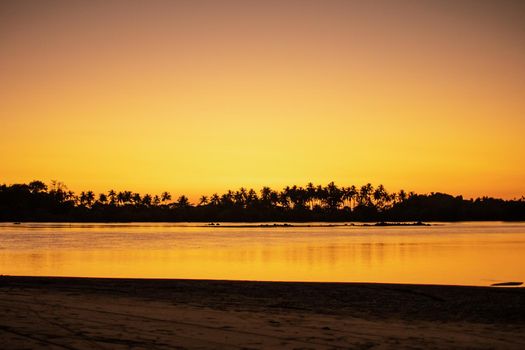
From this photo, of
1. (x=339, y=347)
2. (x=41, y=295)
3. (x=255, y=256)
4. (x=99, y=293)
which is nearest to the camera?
(x=339, y=347)

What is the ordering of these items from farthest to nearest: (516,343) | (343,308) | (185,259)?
(185,259)
(343,308)
(516,343)

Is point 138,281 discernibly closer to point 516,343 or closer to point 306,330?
Answer: point 306,330

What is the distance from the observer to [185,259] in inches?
1934

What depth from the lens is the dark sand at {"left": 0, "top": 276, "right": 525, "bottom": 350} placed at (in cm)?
1146

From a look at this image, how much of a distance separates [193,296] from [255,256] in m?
33.6

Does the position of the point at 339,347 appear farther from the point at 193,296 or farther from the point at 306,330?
the point at 193,296

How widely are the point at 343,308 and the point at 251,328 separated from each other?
499 cm

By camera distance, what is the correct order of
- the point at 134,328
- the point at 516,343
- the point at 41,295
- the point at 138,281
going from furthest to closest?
the point at 138,281
the point at 41,295
the point at 134,328
the point at 516,343

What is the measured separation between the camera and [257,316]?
48.9 feet

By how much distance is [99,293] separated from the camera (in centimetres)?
2025

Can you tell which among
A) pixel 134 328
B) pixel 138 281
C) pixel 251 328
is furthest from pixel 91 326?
pixel 138 281

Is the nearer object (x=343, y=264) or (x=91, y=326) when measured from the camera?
(x=91, y=326)

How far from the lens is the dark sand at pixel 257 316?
11461 mm

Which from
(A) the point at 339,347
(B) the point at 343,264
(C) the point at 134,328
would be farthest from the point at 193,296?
(B) the point at 343,264
